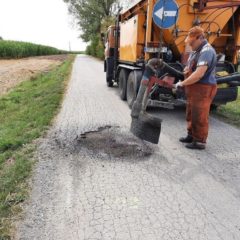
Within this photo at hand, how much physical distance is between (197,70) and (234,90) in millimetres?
2649

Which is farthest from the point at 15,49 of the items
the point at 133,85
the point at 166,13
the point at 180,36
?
the point at 166,13

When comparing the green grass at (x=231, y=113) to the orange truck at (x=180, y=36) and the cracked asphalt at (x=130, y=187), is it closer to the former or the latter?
the orange truck at (x=180, y=36)

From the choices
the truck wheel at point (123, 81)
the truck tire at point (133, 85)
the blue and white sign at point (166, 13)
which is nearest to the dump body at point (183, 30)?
the blue and white sign at point (166, 13)

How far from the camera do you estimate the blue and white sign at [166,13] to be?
673 cm

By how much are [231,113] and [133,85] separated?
2.47 metres

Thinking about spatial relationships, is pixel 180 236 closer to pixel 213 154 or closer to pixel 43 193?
pixel 43 193

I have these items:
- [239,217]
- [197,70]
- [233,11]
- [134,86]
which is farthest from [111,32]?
[239,217]

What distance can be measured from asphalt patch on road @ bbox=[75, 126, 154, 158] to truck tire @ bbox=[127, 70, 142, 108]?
2.08 m

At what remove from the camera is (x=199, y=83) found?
516 centimetres

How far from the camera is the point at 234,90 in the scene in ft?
23.8

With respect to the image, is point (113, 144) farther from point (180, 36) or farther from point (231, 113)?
point (231, 113)

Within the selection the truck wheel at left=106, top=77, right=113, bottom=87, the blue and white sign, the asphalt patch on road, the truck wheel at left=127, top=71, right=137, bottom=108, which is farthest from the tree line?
the asphalt patch on road

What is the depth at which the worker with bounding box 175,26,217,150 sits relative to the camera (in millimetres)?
4949

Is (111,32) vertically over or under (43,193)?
over
